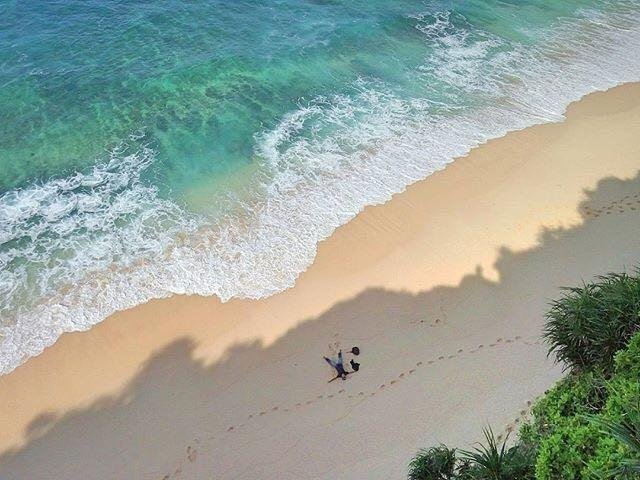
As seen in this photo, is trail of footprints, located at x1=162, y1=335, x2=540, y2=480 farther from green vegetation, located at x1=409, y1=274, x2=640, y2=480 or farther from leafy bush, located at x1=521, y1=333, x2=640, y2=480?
green vegetation, located at x1=409, y1=274, x2=640, y2=480

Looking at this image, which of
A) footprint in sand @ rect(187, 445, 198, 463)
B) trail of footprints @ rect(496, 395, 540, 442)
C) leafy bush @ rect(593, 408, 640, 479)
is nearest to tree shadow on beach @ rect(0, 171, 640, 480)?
footprint in sand @ rect(187, 445, 198, 463)

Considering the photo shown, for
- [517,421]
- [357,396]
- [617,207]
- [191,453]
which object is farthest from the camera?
[617,207]

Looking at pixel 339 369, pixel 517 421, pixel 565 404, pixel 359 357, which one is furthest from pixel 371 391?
pixel 565 404

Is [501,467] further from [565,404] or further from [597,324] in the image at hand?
[597,324]

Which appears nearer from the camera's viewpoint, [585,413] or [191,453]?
[585,413]

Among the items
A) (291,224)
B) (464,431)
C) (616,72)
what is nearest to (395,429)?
(464,431)

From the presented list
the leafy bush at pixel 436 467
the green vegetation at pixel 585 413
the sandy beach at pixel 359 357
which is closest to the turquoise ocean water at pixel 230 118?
the sandy beach at pixel 359 357

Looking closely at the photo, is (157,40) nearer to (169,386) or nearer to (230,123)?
(230,123)

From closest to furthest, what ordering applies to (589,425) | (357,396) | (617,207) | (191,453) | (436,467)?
(589,425)
(436,467)
(191,453)
(357,396)
(617,207)
